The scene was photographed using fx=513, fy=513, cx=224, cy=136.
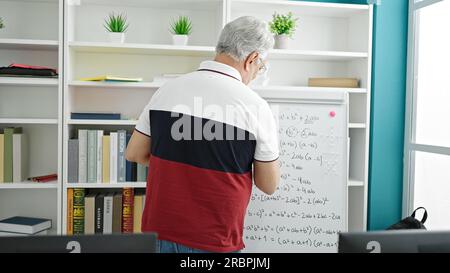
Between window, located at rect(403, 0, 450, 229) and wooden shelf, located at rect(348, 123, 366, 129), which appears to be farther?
wooden shelf, located at rect(348, 123, 366, 129)

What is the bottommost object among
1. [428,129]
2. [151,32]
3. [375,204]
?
[375,204]

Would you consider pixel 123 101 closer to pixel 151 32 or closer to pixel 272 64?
pixel 151 32

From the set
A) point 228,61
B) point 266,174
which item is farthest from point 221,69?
point 266,174

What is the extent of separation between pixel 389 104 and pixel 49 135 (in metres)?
2.23

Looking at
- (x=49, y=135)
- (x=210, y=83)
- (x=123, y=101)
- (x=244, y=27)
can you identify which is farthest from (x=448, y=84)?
(x=49, y=135)

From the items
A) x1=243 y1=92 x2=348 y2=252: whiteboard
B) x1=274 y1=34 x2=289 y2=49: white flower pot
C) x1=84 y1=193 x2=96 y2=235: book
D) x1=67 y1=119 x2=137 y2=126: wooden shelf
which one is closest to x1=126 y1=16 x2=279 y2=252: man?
x1=243 y1=92 x2=348 y2=252: whiteboard

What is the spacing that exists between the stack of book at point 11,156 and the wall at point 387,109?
2.21m

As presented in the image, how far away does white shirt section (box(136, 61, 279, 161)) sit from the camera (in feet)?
6.15

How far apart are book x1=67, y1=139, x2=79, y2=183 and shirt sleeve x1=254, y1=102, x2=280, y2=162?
148cm

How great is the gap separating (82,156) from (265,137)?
1.53 m

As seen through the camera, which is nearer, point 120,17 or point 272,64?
point 120,17

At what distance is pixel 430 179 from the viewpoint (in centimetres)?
320

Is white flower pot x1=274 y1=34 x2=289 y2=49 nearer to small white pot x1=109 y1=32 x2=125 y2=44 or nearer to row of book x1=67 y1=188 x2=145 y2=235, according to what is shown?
small white pot x1=109 y1=32 x2=125 y2=44
